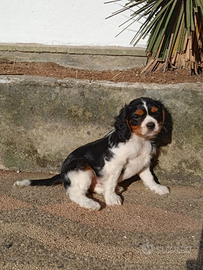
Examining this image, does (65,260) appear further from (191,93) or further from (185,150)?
(191,93)

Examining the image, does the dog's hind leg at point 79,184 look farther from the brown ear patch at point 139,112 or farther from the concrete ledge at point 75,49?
the concrete ledge at point 75,49

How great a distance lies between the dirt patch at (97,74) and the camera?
4957 mm

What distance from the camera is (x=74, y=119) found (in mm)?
4871

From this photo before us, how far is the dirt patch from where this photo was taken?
4957 mm

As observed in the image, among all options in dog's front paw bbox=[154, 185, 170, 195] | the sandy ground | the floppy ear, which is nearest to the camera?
the sandy ground

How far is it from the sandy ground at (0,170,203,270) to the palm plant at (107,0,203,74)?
198cm

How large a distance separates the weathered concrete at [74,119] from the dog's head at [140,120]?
0.69 meters

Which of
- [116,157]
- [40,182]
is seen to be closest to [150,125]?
[116,157]

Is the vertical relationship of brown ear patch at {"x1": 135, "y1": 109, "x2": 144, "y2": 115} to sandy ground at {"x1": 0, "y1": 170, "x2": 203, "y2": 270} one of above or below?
above

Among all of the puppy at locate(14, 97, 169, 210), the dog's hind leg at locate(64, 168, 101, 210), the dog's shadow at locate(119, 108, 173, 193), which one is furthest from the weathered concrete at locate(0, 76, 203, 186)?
the dog's hind leg at locate(64, 168, 101, 210)

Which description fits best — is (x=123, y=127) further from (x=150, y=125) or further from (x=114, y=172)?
(x=114, y=172)

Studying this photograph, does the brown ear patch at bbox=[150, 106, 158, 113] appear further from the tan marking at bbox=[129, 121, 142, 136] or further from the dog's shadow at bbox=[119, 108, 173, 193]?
the dog's shadow at bbox=[119, 108, 173, 193]

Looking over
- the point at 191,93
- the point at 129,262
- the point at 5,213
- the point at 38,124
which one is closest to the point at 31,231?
the point at 5,213

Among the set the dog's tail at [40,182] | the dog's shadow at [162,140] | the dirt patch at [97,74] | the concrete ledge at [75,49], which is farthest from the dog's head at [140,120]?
the concrete ledge at [75,49]
